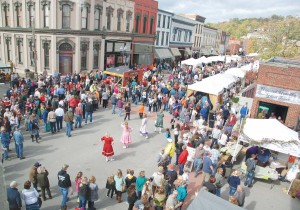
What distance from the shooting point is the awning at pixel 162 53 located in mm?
41684

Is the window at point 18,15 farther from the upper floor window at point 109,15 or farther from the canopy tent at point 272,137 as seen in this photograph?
the canopy tent at point 272,137

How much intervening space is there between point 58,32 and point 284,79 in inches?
787

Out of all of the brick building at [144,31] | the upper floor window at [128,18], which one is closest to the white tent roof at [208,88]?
the upper floor window at [128,18]

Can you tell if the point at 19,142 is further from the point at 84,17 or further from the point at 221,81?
the point at 84,17

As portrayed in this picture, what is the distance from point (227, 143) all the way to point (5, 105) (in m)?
11.9

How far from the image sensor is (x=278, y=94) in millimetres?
16438

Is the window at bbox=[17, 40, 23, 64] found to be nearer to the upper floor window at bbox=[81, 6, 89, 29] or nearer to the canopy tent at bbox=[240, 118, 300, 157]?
the upper floor window at bbox=[81, 6, 89, 29]

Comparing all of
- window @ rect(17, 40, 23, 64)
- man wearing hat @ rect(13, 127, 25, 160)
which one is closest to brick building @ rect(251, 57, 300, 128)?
man wearing hat @ rect(13, 127, 25, 160)

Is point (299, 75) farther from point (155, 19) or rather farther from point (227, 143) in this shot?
point (155, 19)

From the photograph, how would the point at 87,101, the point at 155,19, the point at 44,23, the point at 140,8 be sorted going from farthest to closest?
the point at 155,19 → the point at 140,8 → the point at 44,23 → the point at 87,101

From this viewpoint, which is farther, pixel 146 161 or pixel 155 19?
pixel 155 19

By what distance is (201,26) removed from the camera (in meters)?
58.8

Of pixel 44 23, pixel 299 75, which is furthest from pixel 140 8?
pixel 299 75

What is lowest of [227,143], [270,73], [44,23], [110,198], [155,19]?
[110,198]
